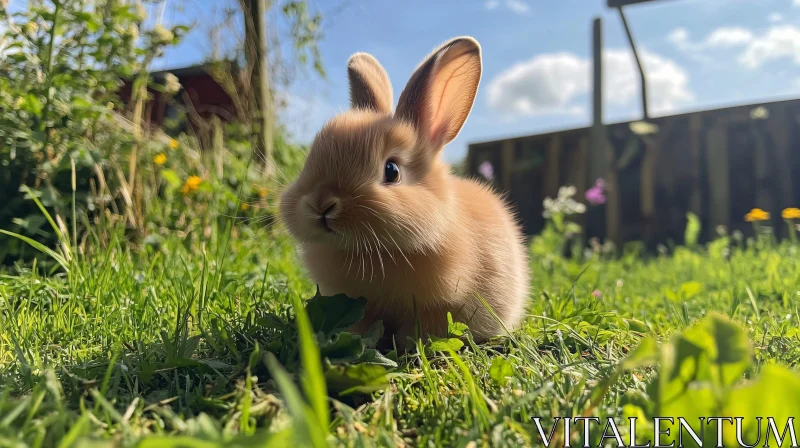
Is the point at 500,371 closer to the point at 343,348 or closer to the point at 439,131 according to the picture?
the point at 343,348

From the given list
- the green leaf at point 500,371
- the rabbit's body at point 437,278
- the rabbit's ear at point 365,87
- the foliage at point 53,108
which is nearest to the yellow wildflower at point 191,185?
the foliage at point 53,108

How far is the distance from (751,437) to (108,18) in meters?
3.94

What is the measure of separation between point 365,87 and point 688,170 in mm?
6125

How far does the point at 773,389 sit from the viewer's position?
2.92 feet

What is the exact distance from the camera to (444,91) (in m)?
2.14

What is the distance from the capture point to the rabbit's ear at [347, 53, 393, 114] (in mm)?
2254

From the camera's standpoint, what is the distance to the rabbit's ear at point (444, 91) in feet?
6.50

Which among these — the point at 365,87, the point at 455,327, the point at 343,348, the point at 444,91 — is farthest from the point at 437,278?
the point at 365,87

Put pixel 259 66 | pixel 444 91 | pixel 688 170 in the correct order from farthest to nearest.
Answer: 1. pixel 688 170
2. pixel 259 66
3. pixel 444 91

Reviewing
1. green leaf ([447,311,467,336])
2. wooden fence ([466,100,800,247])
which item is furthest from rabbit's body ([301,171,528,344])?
wooden fence ([466,100,800,247])

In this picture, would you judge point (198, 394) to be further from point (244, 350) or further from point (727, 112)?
point (727, 112)

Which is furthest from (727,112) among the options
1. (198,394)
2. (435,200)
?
(198,394)

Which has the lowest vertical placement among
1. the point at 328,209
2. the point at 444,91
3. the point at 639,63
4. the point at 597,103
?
the point at 328,209

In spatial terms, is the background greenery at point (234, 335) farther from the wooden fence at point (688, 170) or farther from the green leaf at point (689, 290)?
the wooden fence at point (688, 170)
